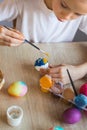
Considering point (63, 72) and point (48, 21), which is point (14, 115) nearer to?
point (63, 72)

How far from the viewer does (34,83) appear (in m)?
0.90

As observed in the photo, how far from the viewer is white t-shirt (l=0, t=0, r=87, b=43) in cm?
108

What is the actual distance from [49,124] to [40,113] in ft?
0.15

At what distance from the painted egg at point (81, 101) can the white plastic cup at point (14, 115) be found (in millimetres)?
165

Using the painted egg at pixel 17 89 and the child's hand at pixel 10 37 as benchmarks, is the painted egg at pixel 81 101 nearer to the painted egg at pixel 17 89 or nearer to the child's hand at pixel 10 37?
the painted egg at pixel 17 89

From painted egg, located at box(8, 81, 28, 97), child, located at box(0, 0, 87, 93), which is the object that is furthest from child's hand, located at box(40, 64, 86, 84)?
painted egg, located at box(8, 81, 28, 97)

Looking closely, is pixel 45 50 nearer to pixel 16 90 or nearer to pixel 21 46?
pixel 21 46

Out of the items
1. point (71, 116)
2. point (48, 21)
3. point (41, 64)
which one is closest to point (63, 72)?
point (41, 64)

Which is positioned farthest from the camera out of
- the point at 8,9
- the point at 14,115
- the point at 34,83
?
the point at 8,9

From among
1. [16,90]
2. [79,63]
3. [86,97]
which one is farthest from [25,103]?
[79,63]

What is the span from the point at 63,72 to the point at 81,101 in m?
0.15

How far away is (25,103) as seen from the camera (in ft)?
2.71

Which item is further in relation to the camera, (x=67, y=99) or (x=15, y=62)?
(x=15, y=62)

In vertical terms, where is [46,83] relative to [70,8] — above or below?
below
